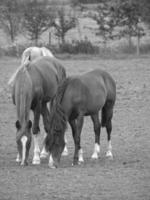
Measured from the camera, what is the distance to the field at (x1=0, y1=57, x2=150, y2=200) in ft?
25.5

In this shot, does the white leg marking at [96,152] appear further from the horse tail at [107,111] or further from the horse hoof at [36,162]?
the horse hoof at [36,162]

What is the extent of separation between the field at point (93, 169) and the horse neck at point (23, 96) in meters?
0.78

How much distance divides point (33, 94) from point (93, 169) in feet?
5.82

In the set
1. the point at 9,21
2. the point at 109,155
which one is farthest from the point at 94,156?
the point at 9,21

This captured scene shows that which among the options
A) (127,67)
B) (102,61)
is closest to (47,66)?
(127,67)

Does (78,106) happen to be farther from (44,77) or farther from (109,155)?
(44,77)

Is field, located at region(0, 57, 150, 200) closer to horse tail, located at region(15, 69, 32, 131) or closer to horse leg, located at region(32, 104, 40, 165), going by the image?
horse leg, located at region(32, 104, 40, 165)

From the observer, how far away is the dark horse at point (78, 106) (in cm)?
966

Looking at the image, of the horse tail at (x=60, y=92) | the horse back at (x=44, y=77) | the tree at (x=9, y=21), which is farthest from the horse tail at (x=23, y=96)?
the tree at (x=9, y=21)

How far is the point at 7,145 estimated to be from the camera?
1199 centimetres

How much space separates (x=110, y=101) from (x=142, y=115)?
167 inches

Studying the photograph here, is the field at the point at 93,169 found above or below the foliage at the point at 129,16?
above

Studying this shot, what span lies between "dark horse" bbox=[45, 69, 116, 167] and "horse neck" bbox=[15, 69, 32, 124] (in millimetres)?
517

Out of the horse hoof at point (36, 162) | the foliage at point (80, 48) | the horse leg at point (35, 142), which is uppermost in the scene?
the horse leg at point (35, 142)
